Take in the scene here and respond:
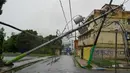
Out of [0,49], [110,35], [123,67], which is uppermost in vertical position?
[110,35]

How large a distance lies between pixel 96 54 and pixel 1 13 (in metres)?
25.8

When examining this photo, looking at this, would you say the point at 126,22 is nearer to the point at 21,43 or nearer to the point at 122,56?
the point at 122,56

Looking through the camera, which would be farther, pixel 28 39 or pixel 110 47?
pixel 28 39

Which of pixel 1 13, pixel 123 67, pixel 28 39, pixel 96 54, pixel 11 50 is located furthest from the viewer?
pixel 11 50

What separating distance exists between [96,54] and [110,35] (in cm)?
529

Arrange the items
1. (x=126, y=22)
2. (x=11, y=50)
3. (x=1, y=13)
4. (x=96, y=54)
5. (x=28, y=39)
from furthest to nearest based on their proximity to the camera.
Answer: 1. (x=11, y=50)
2. (x=28, y=39)
3. (x=126, y=22)
4. (x=96, y=54)
5. (x=1, y=13)

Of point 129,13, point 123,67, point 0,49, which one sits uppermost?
point 129,13

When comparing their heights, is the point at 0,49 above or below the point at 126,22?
below

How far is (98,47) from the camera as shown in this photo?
1775 inches

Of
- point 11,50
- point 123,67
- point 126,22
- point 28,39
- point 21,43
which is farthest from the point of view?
point 11,50

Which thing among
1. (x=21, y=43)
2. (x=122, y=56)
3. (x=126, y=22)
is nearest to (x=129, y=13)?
(x=126, y=22)

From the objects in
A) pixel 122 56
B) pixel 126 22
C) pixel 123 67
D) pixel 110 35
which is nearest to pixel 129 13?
pixel 126 22

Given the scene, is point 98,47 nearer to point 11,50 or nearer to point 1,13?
point 1,13

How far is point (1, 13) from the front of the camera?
21625 millimetres
